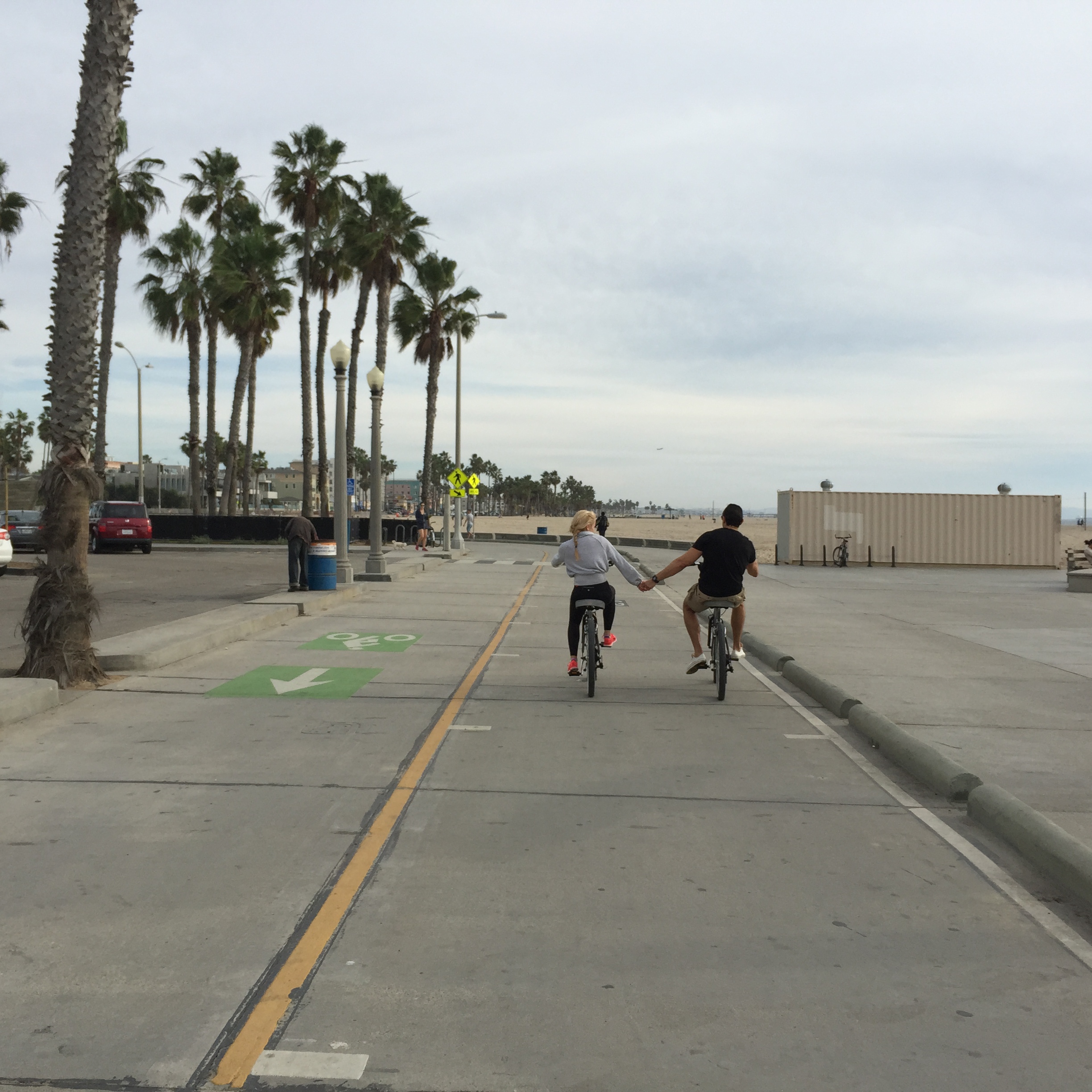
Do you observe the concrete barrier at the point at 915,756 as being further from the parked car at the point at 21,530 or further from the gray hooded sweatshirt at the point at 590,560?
the parked car at the point at 21,530

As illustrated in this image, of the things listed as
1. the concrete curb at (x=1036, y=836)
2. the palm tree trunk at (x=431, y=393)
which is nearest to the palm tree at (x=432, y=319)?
the palm tree trunk at (x=431, y=393)

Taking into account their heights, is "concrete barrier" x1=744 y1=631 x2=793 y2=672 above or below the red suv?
below

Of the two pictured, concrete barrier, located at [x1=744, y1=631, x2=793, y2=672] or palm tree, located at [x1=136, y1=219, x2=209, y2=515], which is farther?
palm tree, located at [x1=136, y1=219, x2=209, y2=515]

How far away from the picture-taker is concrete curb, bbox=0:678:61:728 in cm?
868

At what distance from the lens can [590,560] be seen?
36.1 ft

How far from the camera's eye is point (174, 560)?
113ft

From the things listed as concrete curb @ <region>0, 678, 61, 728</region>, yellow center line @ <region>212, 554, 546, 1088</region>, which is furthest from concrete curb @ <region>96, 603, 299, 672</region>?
yellow center line @ <region>212, 554, 546, 1088</region>

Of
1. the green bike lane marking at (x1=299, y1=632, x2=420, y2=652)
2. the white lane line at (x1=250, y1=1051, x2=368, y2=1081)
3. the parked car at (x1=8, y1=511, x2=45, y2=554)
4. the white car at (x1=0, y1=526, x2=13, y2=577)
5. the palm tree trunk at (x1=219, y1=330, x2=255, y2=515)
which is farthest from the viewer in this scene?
the palm tree trunk at (x1=219, y1=330, x2=255, y2=515)

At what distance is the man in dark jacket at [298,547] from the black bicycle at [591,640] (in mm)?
10361

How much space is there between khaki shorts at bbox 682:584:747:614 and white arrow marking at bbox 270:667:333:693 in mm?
3685

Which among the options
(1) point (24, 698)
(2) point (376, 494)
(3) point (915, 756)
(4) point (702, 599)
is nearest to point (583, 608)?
(4) point (702, 599)

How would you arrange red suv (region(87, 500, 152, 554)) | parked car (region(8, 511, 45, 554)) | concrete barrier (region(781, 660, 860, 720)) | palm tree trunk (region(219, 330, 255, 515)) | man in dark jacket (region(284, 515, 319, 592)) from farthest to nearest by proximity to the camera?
palm tree trunk (region(219, 330, 255, 515)) < red suv (region(87, 500, 152, 554)) < parked car (region(8, 511, 45, 554)) < man in dark jacket (region(284, 515, 319, 592)) < concrete barrier (region(781, 660, 860, 720))

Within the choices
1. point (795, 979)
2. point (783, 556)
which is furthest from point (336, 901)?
point (783, 556)

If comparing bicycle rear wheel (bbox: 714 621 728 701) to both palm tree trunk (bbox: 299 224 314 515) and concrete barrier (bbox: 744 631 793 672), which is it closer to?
concrete barrier (bbox: 744 631 793 672)
